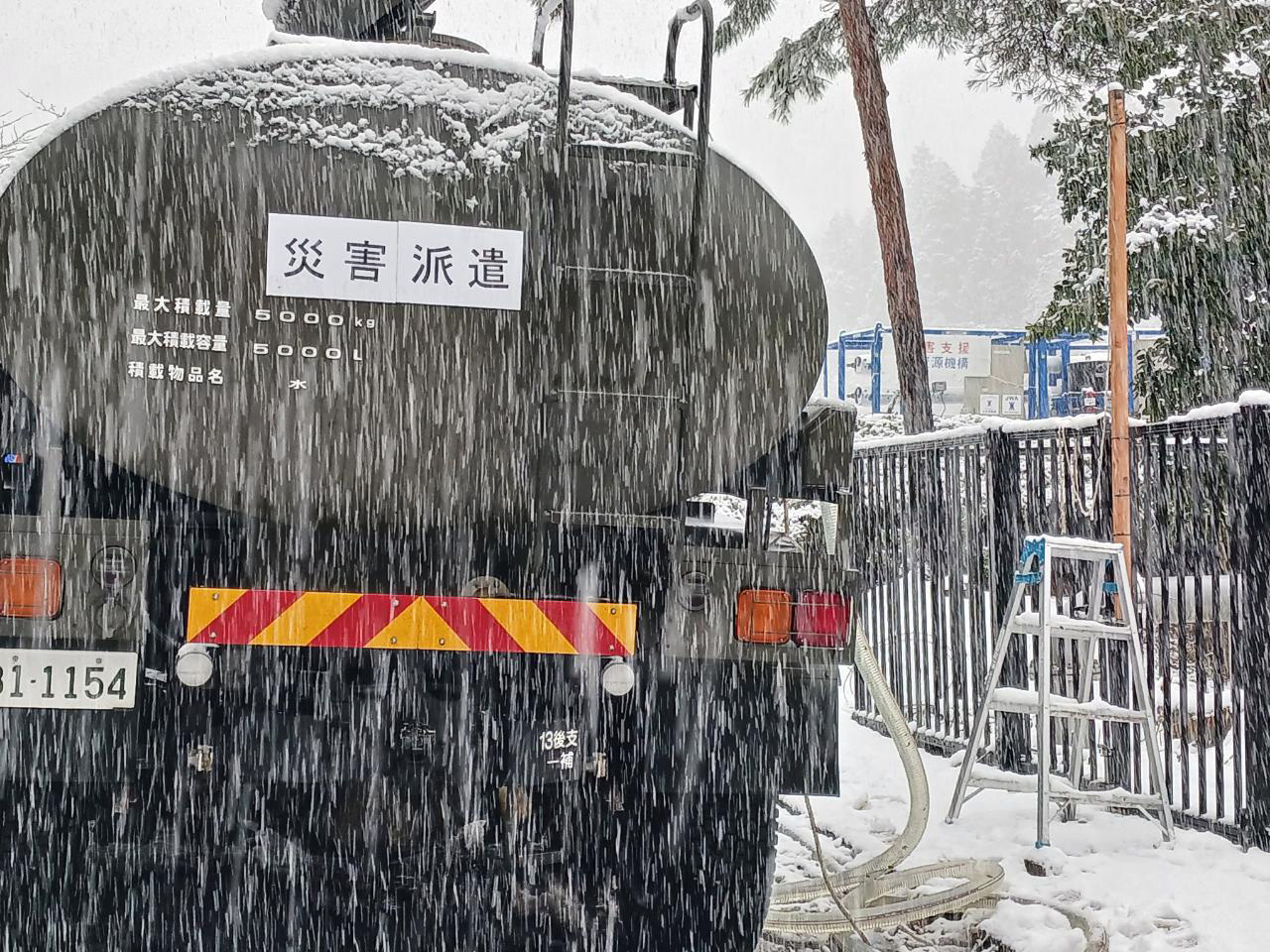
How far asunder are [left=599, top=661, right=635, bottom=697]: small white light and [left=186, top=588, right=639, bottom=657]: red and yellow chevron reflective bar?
0.03 metres

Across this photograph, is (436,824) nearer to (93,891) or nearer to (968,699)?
(93,891)

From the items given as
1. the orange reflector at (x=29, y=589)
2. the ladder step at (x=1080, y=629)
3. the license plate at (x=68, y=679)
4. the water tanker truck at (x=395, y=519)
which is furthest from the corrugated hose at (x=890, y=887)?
the orange reflector at (x=29, y=589)

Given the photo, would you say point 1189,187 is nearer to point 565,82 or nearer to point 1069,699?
point 1069,699

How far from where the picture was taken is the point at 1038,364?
81.9 ft

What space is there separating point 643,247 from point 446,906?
6.07 ft

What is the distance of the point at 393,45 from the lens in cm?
329

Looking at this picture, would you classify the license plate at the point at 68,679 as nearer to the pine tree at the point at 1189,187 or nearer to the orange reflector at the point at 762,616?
the orange reflector at the point at 762,616

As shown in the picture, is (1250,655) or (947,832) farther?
(947,832)

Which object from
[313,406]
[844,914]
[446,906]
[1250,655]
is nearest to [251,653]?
[313,406]

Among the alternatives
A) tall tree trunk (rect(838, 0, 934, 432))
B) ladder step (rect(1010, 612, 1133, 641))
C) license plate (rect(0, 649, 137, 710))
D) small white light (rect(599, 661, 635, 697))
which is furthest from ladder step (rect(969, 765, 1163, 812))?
tall tree trunk (rect(838, 0, 934, 432))

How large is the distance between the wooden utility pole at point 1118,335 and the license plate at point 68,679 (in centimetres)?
447

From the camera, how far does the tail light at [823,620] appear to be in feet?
11.2

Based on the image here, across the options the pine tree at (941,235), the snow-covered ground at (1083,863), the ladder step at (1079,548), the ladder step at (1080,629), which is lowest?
the snow-covered ground at (1083,863)

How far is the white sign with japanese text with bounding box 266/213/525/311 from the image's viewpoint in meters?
3.08
